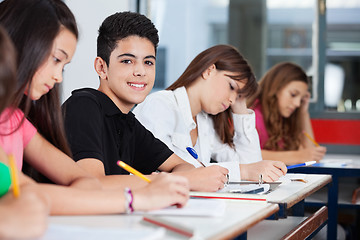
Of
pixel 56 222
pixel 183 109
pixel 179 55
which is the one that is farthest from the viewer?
pixel 179 55

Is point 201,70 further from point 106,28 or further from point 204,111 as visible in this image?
point 106,28

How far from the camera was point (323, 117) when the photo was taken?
445 centimetres

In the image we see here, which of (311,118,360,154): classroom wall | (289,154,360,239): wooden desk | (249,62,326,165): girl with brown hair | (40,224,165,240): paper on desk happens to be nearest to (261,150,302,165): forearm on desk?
(249,62,326,165): girl with brown hair

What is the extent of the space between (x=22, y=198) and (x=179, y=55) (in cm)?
426

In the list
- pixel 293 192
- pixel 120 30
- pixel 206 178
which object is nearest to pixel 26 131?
pixel 206 178

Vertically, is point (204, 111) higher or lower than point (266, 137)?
higher

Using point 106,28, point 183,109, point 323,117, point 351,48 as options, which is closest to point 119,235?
point 106,28

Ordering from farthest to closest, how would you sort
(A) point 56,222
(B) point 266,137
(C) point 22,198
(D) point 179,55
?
(D) point 179,55, (B) point 266,137, (A) point 56,222, (C) point 22,198

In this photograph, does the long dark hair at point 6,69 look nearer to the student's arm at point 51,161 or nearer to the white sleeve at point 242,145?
the student's arm at point 51,161

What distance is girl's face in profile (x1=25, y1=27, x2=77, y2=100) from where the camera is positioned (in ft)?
4.33

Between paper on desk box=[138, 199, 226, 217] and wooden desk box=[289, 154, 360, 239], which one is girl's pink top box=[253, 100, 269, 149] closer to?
wooden desk box=[289, 154, 360, 239]

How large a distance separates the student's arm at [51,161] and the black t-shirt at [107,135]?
0.14 meters

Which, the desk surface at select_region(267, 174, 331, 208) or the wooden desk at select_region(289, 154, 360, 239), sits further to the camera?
the wooden desk at select_region(289, 154, 360, 239)

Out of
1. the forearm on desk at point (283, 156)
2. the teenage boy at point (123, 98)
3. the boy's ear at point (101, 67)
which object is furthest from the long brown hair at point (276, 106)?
the boy's ear at point (101, 67)
